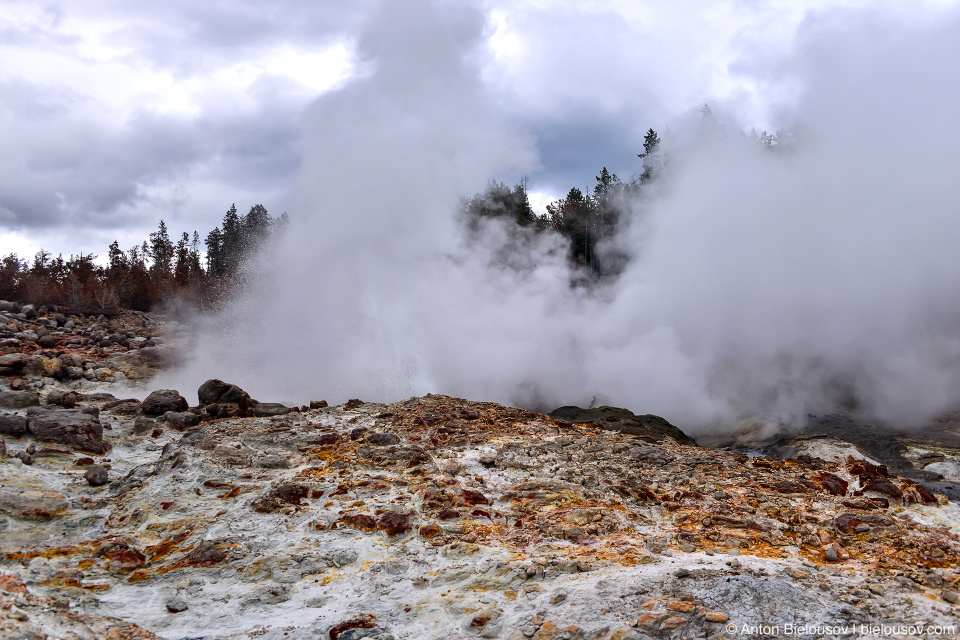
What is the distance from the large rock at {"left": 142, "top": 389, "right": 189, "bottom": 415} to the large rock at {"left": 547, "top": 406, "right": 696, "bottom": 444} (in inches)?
271

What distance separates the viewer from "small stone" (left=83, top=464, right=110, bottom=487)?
788 cm

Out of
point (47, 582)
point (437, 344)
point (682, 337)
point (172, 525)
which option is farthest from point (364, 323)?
point (47, 582)

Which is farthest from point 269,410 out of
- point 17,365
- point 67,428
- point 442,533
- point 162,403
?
point 442,533

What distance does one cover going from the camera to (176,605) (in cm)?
521

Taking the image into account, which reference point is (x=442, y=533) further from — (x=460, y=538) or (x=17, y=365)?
(x=17, y=365)

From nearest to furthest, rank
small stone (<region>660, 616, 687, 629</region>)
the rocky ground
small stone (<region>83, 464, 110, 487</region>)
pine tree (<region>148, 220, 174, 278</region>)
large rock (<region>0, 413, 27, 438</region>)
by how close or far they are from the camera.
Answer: small stone (<region>660, 616, 687, 629</region>) < the rocky ground < small stone (<region>83, 464, 110, 487</region>) < large rock (<region>0, 413, 27, 438</region>) < pine tree (<region>148, 220, 174, 278</region>)

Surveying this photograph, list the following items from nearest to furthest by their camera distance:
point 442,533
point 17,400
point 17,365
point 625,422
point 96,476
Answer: point 442,533 → point 96,476 → point 17,400 → point 625,422 → point 17,365

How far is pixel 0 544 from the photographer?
19.6 ft

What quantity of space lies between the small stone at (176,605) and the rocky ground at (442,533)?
0.03 m

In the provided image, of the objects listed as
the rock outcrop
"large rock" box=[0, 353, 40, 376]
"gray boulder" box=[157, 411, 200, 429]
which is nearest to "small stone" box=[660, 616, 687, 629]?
the rock outcrop

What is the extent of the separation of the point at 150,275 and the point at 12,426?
1723 inches

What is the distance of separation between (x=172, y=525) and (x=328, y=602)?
98.7 inches

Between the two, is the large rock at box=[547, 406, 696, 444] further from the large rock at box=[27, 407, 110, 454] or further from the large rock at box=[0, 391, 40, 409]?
the large rock at box=[0, 391, 40, 409]

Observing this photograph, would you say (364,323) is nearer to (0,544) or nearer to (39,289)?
(0,544)
